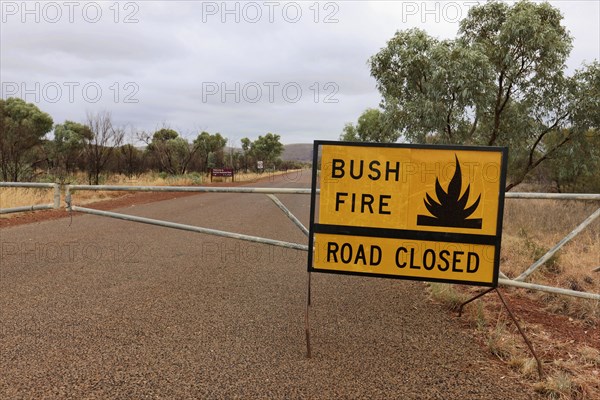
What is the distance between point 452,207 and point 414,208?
0.32 metres

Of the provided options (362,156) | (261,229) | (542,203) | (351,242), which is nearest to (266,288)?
(351,242)

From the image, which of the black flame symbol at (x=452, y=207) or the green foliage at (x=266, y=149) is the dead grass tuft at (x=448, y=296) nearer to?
the black flame symbol at (x=452, y=207)

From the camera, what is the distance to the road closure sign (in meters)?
3.60

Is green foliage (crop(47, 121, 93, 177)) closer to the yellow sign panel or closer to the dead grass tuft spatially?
the dead grass tuft

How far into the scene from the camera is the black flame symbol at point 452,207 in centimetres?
361

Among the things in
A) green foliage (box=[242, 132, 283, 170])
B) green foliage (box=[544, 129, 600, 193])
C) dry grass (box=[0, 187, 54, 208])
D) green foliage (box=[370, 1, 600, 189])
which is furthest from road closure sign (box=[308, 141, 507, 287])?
green foliage (box=[242, 132, 283, 170])

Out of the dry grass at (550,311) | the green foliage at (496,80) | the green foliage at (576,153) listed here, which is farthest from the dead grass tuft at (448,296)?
the green foliage at (576,153)

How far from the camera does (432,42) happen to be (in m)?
10.6

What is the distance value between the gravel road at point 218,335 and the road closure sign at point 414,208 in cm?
70

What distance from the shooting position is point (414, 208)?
3.65 meters

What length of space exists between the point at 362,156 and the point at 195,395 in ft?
7.48

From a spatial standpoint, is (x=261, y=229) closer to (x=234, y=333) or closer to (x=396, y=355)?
(x=234, y=333)

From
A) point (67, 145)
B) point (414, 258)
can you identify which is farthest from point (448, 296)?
point (67, 145)

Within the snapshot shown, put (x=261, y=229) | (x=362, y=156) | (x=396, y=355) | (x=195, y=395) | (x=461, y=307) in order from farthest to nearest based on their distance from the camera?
1. (x=261, y=229)
2. (x=461, y=307)
3. (x=362, y=156)
4. (x=396, y=355)
5. (x=195, y=395)
